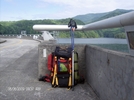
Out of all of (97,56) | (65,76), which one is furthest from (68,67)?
(97,56)

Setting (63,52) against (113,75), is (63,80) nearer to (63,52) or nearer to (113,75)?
(63,52)

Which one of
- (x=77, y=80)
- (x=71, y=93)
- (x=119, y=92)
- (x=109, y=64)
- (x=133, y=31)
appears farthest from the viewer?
(x=77, y=80)

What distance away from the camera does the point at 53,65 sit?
18.0ft

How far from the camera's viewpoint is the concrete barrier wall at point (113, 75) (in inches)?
106

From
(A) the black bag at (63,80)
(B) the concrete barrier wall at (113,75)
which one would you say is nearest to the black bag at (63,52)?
(A) the black bag at (63,80)

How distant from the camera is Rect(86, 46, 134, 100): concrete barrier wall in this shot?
269cm

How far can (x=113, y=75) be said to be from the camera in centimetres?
337

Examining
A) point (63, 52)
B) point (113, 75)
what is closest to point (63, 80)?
point (63, 52)

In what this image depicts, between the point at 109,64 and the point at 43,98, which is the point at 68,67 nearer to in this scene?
the point at 43,98

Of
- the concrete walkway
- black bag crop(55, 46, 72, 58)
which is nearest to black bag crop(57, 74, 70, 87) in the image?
the concrete walkway

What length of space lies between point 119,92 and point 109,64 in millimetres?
659

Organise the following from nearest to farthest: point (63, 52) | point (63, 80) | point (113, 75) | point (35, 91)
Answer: point (113, 75) < point (35, 91) < point (63, 80) < point (63, 52)

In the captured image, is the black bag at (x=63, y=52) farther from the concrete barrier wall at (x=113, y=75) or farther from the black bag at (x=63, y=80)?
the concrete barrier wall at (x=113, y=75)

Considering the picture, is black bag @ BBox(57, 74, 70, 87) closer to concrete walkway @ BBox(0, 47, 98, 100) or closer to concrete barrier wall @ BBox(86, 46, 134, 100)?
concrete walkway @ BBox(0, 47, 98, 100)
